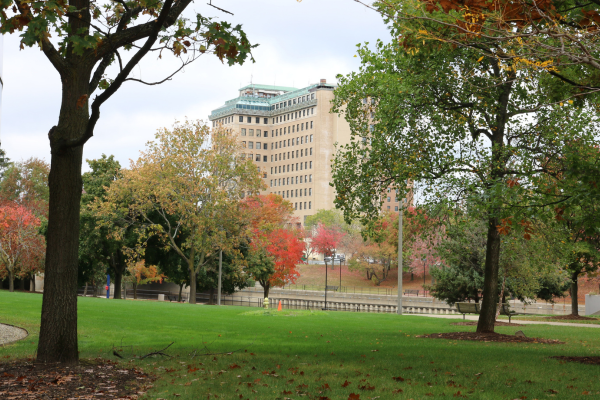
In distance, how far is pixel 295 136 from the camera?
144625mm

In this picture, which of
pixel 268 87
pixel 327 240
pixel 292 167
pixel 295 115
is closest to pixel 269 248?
pixel 327 240

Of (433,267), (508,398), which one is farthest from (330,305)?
(508,398)

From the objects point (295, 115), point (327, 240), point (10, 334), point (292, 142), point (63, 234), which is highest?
point (295, 115)

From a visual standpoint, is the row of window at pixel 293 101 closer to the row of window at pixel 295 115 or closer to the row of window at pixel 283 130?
the row of window at pixel 295 115

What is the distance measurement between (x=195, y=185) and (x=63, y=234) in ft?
92.9

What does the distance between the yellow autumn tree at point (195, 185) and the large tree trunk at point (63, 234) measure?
27211mm

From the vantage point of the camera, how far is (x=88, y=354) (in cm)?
1039

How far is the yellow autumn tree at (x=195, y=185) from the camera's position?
36.4 metres

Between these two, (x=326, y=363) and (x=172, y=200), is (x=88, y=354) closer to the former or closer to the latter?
(x=326, y=363)

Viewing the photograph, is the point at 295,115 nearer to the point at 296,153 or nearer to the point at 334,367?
the point at 296,153

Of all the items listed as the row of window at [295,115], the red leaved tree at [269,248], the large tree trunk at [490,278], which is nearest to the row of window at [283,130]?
the row of window at [295,115]

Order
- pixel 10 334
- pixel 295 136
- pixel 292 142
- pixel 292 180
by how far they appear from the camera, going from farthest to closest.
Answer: pixel 292 142 → pixel 292 180 → pixel 295 136 → pixel 10 334

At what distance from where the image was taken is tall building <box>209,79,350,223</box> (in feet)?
450

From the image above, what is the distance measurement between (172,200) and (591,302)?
96.6 feet
